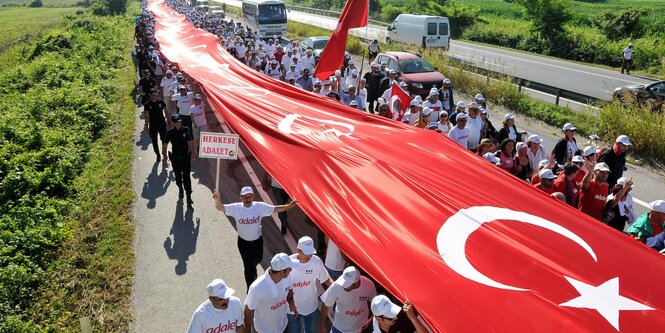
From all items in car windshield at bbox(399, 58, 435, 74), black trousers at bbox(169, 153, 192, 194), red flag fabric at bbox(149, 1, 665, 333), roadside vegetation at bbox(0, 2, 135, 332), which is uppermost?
car windshield at bbox(399, 58, 435, 74)

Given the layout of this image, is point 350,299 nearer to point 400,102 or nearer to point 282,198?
point 282,198

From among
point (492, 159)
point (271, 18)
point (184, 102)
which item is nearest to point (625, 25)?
point (271, 18)

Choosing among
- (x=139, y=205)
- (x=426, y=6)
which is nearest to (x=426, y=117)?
(x=139, y=205)

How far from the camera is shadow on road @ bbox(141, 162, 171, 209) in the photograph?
390 inches

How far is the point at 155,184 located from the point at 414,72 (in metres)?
9.45

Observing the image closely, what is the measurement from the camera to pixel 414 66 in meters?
16.6

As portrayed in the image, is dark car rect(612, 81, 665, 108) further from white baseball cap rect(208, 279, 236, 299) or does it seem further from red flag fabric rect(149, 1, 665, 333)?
white baseball cap rect(208, 279, 236, 299)

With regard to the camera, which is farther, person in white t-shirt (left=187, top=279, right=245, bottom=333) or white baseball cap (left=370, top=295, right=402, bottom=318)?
person in white t-shirt (left=187, top=279, right=245, bottom=333)

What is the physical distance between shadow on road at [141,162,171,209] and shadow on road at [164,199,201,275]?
753mm

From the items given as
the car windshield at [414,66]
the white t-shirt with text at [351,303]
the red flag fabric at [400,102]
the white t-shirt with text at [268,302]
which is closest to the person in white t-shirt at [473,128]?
the red flag fabric at [400,102]

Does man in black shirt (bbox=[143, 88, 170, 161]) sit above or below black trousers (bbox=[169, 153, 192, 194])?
above

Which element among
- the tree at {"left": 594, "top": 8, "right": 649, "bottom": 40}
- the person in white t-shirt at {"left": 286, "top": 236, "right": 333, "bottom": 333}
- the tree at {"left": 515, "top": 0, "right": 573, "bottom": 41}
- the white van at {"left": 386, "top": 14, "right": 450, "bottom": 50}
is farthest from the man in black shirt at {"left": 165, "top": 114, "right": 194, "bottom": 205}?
the tree at {"left": 594, "top": 8, "right": 649, "bottom": 40}

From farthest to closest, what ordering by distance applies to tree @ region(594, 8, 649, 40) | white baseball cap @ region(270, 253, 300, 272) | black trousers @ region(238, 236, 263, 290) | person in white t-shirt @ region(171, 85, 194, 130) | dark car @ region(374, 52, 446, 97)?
tree @ region(594, 8, 649, 40), dark car @ region(374, 52, 446, 97), person in white t-shirt @ region(171, 85, 194, 130), black trousers @ region(238, 236, 263, 290), white baseball cap @ region(270, 253, 300, 272)

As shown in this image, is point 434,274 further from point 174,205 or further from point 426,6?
point 426,6
